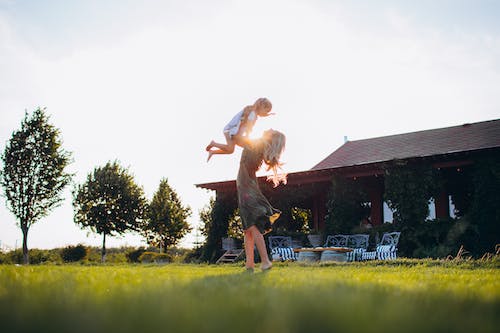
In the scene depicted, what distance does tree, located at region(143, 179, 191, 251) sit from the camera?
92.1 feet

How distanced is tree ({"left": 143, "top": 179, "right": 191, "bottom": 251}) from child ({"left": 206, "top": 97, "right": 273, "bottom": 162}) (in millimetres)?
23075

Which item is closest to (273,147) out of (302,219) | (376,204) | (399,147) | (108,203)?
(399,147)

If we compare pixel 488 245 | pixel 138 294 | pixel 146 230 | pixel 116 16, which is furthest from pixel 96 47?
pixel 146 230

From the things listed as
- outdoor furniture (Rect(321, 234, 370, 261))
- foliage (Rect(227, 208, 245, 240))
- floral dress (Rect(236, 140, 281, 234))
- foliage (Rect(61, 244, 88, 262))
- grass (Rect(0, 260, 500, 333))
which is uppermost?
floral dress (Rect(236, 140, 281, 234))

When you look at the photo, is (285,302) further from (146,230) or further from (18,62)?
(146,230)

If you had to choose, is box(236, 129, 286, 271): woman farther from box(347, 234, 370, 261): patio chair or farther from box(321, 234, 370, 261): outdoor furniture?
box(347, 234, 370, 261): patio chair

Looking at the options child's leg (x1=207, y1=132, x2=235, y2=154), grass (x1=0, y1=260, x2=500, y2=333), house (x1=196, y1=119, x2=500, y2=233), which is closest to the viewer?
grass (x1=0, y1=260, x2=500, y2=333)

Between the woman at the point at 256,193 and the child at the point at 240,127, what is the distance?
0.48 ft

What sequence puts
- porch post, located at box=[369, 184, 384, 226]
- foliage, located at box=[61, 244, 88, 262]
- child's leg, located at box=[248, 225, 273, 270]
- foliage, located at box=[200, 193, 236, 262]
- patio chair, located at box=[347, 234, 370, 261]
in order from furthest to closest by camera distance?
foliage, located at box=[61, 244, 88, 262] → porch post, located at box=[369, 184, 384, 226] → foliage, located at box=[200, 193, 236, 262] → patio chair, located at box=[347, 234, 370, 261] → child's leg, located at box=[248, 225, 273, 270]

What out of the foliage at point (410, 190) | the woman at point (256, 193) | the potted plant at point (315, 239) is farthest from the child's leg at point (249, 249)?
the potted plant at point (315, 239)

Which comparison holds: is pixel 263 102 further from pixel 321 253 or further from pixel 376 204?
pixel 376 204

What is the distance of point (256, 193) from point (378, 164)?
35.7 feet

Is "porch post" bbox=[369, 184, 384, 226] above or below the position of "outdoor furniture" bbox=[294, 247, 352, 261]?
above

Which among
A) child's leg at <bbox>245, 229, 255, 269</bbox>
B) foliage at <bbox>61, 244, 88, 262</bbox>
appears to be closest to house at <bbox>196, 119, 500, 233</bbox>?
foliage at <bbox>61, 244, 88, 262</bbox>
